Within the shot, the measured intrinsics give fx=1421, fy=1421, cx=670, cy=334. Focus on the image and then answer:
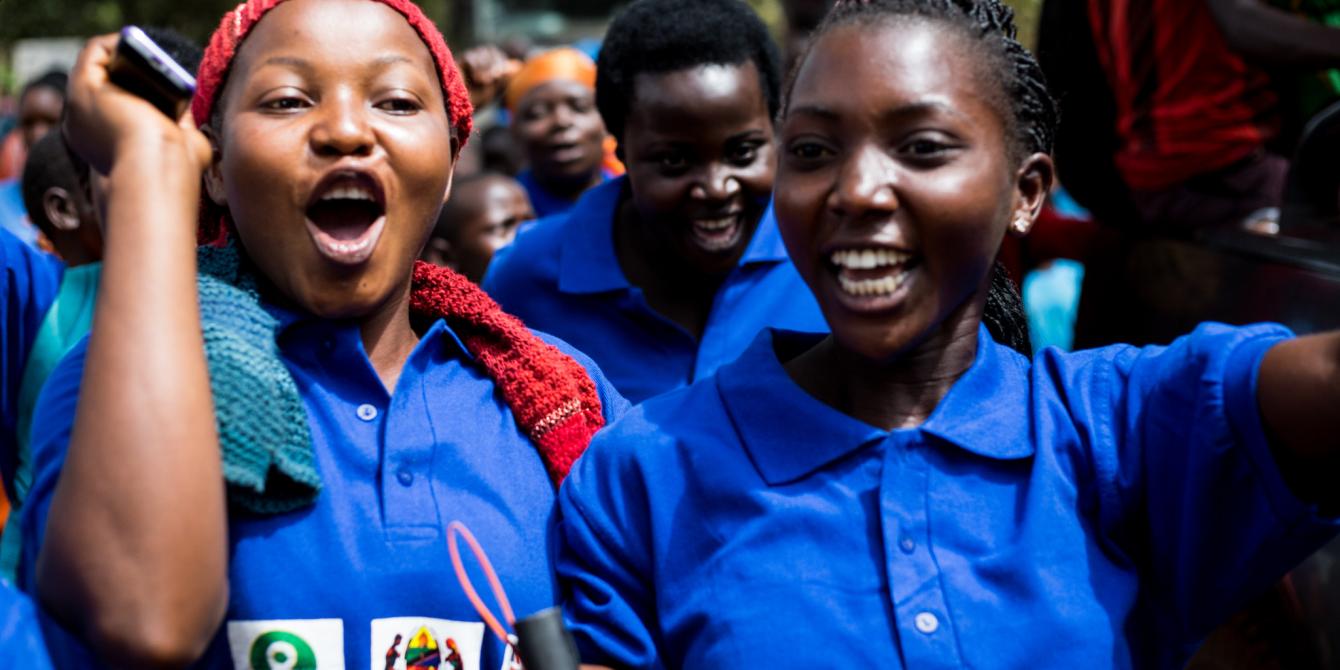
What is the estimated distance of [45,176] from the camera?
4.73 meters

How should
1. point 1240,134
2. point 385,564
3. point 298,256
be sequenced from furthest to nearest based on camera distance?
point 1240,134 < point 298,256 < point 385,564

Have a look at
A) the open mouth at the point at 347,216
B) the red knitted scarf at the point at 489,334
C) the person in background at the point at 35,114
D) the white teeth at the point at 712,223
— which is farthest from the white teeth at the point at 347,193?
the person in background at the point at 35,114

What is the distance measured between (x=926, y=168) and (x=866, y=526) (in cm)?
48

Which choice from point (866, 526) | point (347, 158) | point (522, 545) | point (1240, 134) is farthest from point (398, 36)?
point (1240, 134)

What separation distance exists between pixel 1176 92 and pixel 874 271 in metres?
2.88

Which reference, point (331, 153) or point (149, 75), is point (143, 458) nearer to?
point (149, 75)

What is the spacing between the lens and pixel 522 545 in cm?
206

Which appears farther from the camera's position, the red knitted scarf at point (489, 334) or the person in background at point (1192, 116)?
the person in background at point (1192, 116)

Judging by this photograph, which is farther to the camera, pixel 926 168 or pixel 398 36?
pixel 398 36

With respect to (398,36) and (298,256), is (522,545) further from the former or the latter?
(398,36)

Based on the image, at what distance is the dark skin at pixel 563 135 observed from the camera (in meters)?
6.17

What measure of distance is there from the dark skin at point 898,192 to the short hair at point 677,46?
5.01 ft

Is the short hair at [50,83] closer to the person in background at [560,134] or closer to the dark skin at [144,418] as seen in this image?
the person in background at [560,134]

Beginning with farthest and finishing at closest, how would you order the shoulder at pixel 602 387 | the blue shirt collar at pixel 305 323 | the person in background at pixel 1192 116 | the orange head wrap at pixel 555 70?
the orange head wrap at pixel 555 70 → the person in background at pixel 1192 116 → the shoulder at pixel 602 387 → the blue shirt collar at pixel 305 323
